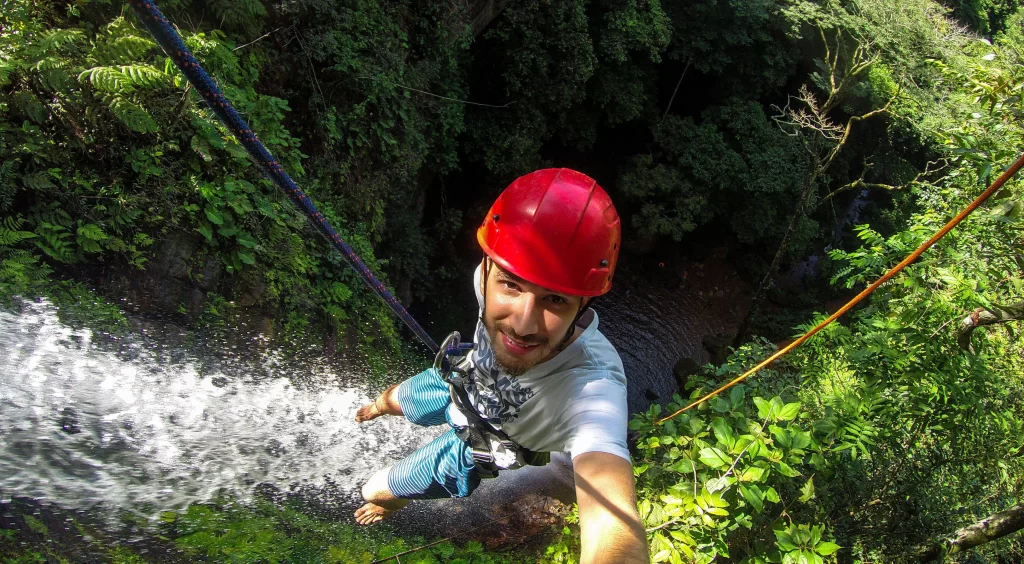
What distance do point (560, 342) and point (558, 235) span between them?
0.37m

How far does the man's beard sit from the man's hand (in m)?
0.34

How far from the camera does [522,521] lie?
395 centimetres

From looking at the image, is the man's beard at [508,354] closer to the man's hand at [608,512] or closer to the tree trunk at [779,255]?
the man's hand at [608,512]

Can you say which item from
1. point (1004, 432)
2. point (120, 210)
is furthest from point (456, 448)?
point (1004, 432)

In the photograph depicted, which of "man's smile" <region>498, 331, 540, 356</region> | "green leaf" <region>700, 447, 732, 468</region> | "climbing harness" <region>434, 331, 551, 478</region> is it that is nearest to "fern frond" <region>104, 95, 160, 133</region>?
"climbing harness" <region>434, 331, 551, 478</region>

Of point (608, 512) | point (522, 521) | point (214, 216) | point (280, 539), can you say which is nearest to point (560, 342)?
point (608, 512)

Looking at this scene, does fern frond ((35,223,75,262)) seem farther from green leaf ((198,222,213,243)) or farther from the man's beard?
the man's beard

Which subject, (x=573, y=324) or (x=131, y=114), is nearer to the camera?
(x=573, y=324)

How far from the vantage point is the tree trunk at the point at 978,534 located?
12.6 feet

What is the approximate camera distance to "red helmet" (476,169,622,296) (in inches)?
69.8

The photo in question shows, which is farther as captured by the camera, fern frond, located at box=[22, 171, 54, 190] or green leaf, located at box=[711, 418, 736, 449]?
fern frond, located at box=[22, 171, 54, 190]

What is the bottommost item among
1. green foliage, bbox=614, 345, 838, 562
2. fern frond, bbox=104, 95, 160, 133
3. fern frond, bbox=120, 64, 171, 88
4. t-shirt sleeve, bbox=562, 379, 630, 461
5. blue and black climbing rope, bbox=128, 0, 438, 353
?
green foliage, bbox=614, 345, 838, 562

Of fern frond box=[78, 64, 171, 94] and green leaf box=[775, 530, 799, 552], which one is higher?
fern frond box=[78, 64, 171, 94]

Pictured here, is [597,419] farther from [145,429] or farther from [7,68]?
[7,68]
